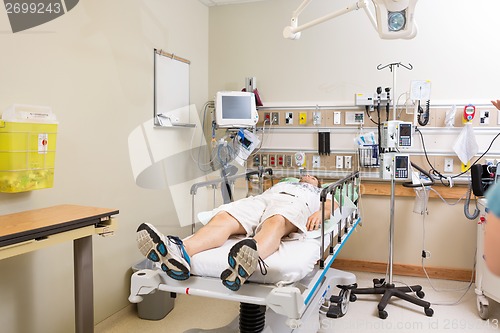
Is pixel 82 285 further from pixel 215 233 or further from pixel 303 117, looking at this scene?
pixel 303 117

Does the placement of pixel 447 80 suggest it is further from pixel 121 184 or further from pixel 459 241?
pixel 121 184

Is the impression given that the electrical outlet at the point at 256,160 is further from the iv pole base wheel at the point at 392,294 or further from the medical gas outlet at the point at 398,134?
the iv pole base wheel at the point at 392,294

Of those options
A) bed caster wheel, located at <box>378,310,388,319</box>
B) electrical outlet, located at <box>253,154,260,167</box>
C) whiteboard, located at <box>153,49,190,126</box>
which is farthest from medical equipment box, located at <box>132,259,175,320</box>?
electrical outlet, located at <box>253,154,260,167</box>

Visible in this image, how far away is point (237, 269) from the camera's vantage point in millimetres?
1722

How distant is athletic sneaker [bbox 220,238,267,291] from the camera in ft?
5.59

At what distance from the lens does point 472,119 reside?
3.68 m

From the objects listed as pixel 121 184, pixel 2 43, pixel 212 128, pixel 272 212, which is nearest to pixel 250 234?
pixel 272 212

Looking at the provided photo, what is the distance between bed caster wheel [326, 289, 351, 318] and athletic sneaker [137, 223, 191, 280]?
1501 millimetres

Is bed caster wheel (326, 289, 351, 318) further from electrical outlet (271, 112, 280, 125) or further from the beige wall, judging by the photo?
electrical outlet (271, 112, 280, 125)

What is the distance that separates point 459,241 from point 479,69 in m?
1.59

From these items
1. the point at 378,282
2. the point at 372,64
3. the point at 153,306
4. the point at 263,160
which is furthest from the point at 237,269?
the point at 372,64

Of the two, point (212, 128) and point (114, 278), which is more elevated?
point (212, 128)
